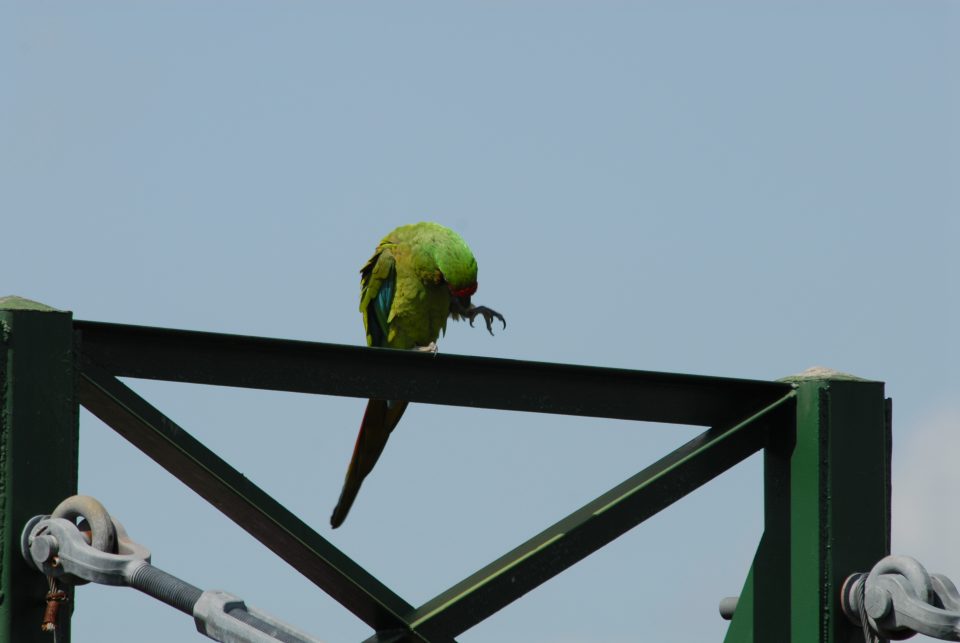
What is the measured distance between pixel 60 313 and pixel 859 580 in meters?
2.12

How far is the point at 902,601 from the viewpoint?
3559 millimetres

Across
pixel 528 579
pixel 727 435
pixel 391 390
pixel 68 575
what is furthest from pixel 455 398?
pixel 68 575

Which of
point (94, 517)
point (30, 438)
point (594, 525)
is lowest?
point (94, 517)

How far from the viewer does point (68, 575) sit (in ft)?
9.32

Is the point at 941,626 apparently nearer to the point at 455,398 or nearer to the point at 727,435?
the point at 727,435

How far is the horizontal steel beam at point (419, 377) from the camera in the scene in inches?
128

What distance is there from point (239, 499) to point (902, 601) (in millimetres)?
1650

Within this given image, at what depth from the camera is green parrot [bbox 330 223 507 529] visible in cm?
644

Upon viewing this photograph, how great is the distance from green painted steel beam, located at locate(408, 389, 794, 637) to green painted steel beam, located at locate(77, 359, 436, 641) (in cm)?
9

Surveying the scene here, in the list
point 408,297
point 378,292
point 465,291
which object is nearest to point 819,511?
point 465,291

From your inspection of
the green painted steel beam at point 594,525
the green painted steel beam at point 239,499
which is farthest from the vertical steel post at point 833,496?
the green painted steel beam at point 239,499

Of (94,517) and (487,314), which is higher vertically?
(487,314)

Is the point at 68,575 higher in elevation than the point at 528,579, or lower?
lower

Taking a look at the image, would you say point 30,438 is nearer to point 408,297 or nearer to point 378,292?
point 408,297
